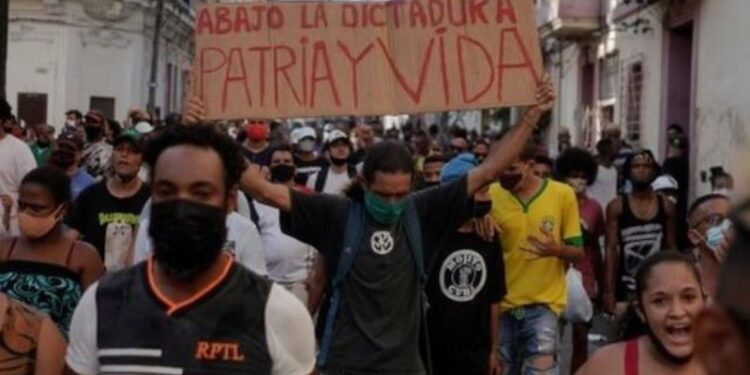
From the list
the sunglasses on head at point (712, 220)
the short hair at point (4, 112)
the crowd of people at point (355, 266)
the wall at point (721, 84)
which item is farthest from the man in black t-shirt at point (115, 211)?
the wall at point (721, 84)

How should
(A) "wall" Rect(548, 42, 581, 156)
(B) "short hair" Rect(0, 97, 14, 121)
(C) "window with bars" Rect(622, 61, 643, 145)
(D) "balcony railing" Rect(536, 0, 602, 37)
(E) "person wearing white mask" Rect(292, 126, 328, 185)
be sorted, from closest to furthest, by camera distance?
(B) "short hair" Rect(0, 97, 14, 121) < (E) "person wearing white mask" Rect(292, 126, 328, 185) < (C) "window with bars" Rect(622, 61, 643, 145) < (D) "balcony railing" Rect(536, 0, 602, 37) < (A) "wall" Rect(548, 42, 581, 156)

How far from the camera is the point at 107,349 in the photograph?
331cm

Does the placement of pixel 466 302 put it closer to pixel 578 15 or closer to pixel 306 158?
pixel 306 158

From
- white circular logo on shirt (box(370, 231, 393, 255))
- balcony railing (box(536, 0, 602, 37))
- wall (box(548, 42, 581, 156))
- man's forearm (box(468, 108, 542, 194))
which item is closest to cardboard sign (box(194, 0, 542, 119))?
man's forearm (box(468, 108, 542, 194))

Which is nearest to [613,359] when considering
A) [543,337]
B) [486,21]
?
[486,21]

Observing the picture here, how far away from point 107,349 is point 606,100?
2508 cm

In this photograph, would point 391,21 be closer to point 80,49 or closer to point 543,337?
point 543,337

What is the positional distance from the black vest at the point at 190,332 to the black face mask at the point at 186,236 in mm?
68

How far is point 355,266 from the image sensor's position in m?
5.83

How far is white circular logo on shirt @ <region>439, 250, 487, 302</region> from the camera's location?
705cm

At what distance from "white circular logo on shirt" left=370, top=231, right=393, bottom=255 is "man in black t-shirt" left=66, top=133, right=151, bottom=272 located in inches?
73.9

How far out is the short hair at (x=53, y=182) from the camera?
5.77 m

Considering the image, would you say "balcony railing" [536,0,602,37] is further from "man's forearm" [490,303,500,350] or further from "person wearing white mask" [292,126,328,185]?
"man's forearm" [490,303,500,350]

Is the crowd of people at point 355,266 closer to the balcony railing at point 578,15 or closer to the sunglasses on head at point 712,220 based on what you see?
the sunglasses on head at point 712,220
